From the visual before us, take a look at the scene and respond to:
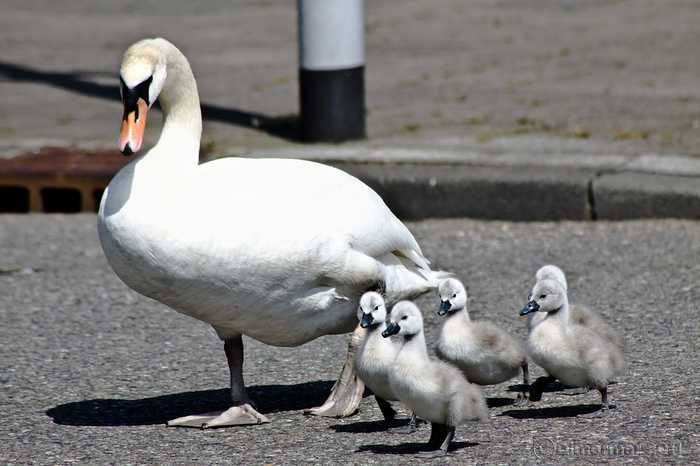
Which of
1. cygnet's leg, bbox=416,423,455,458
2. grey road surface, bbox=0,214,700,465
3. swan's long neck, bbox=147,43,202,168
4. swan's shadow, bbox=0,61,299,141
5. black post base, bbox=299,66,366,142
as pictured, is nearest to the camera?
cygnet's leg, bbox=416,423,455,458

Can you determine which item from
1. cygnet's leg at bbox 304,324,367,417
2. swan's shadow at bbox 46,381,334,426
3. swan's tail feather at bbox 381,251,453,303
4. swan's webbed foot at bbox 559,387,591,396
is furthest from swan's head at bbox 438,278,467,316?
swan's shadow at bbox 46,381,334,426

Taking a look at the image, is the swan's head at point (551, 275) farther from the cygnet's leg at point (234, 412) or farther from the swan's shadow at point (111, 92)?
the swan's shadow at point (111, 92)

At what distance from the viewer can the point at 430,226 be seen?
6602mm

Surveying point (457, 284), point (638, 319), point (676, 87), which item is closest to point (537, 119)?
point (676, 87)

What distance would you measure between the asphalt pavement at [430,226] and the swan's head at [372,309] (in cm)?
44

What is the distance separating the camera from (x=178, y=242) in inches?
135

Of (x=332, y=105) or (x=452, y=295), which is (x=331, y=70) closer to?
(x=332, y=105)

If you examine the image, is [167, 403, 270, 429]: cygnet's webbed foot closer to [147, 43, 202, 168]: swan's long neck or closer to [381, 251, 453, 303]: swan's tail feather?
[381, 251, 453, 303]: swan's tail feather

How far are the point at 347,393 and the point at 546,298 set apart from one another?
0.89 metres

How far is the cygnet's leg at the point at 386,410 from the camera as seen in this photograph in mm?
3770

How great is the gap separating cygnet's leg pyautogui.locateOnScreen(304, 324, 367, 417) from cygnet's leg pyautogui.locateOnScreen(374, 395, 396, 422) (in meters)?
0.13

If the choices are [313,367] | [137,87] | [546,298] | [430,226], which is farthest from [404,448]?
[430,226]

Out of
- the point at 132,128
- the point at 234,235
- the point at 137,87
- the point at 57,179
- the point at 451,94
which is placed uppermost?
the point at 451,94

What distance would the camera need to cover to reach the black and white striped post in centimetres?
736
